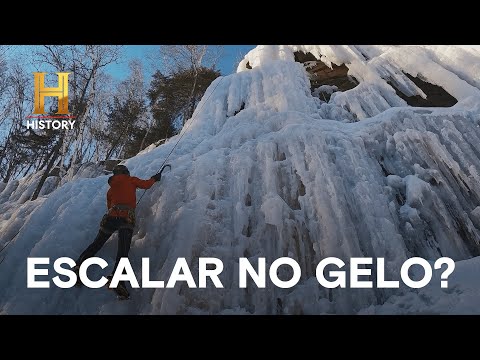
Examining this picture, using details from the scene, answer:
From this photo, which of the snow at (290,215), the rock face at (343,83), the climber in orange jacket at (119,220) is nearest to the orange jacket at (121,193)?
the climber in orange jacket at (119,220)

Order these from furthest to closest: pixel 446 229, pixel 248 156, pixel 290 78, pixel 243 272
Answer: pixel 290 78 → pixel 248 156 → pixel 446 229 → pixel 243 272

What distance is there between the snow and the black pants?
0.32 m

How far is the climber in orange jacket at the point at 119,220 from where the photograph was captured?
3347 mm

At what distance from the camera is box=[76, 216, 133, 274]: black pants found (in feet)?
11.0

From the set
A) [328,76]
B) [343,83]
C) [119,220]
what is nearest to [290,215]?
[119,220]

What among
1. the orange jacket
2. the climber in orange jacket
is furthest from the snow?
the orange jacket

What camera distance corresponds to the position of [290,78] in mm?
8258

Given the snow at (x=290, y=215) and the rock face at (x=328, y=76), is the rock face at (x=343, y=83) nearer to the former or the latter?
the rock face at (x=328, y=76)

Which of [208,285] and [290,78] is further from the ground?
[290,78]
